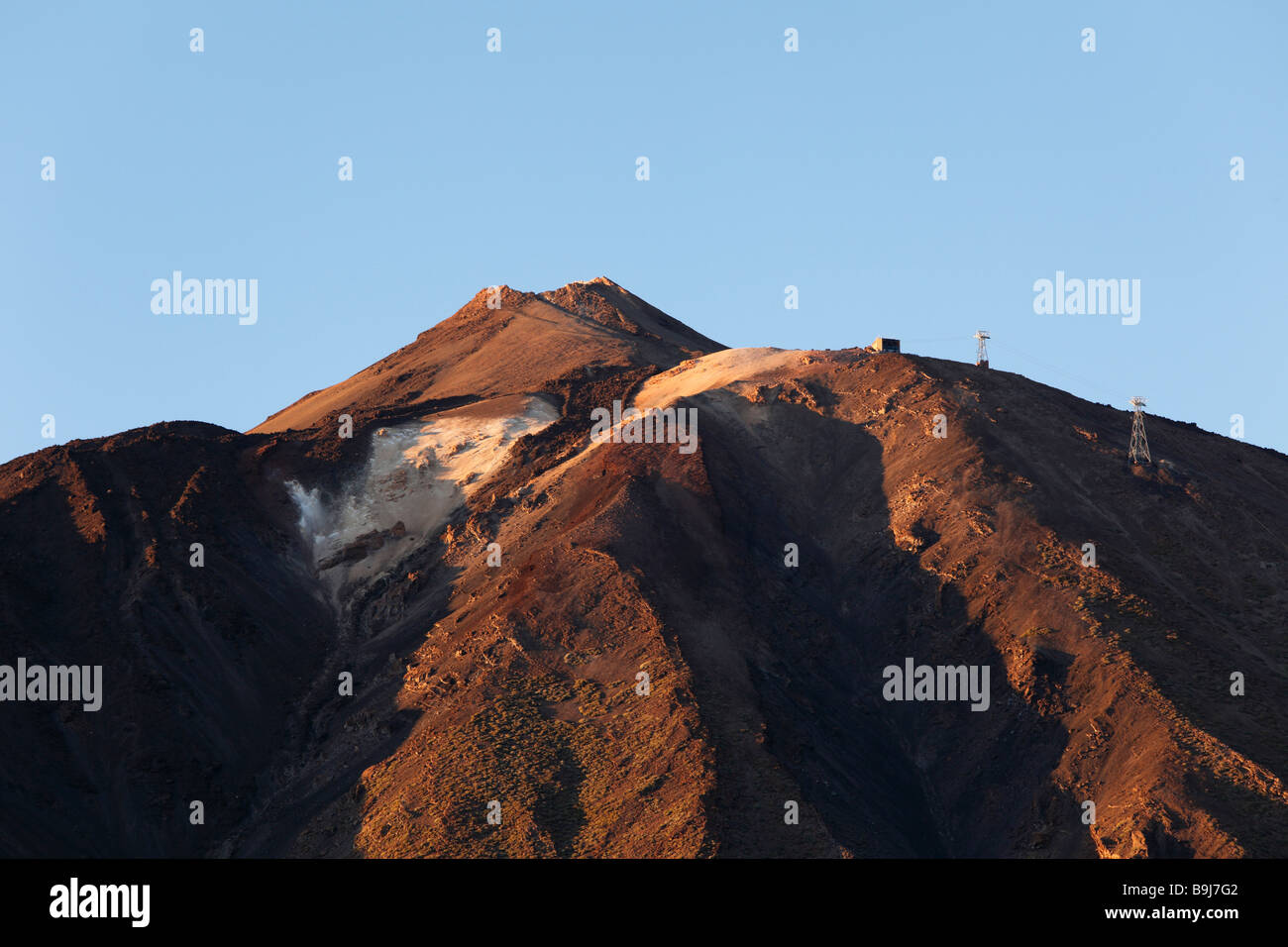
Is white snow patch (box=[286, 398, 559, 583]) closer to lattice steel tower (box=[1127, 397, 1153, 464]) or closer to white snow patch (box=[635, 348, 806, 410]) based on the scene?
white snow patch (box=[635, 348, 806, 410])

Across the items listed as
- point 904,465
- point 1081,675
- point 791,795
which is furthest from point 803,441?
point 791,795

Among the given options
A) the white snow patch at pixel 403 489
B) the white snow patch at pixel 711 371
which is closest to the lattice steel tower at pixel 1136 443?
the white snow patch at pixel 711 371

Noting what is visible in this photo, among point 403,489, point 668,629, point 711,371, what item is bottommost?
point 668,629

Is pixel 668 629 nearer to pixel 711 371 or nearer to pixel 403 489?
pixel 403 489

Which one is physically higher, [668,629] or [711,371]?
[711,371]

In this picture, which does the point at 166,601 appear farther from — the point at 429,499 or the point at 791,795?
the point at 791,795

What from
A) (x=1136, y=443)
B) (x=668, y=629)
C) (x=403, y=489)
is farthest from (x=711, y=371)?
(x=668, y=629)

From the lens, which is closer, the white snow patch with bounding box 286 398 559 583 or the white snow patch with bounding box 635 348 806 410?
the white snow patch with bounding box 286 398 559 583

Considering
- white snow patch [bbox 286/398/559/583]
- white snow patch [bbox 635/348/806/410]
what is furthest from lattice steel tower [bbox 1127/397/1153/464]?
white snow patch [bbox 286/398/559/583]
